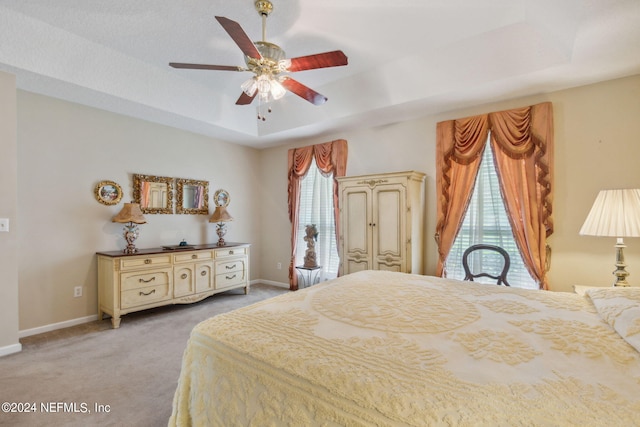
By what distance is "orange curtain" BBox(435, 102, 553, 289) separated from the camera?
2.95m

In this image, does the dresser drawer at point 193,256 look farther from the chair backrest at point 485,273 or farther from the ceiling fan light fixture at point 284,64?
the chair backrest at point 485,273

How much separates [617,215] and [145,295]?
4.46m

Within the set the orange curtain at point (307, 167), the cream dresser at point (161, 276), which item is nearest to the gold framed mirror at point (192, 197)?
the cream dresser at point (161, 276)

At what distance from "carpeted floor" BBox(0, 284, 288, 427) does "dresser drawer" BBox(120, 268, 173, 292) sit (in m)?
0.41

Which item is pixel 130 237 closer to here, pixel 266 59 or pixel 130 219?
pixel 130 219

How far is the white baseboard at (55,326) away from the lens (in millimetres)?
2982

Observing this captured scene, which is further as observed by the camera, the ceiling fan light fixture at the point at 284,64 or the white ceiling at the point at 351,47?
the white ceiling at the point at 351,47

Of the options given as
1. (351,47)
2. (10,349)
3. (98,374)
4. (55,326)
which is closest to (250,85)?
(351,47)

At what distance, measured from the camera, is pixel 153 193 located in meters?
3.96

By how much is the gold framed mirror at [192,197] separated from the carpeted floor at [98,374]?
158 centimetres

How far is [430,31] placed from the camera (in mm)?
2619

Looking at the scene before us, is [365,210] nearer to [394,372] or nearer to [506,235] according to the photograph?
[506,235]

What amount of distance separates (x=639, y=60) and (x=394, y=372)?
3.29 m

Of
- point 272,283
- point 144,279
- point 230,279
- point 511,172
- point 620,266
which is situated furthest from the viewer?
point 272,283
